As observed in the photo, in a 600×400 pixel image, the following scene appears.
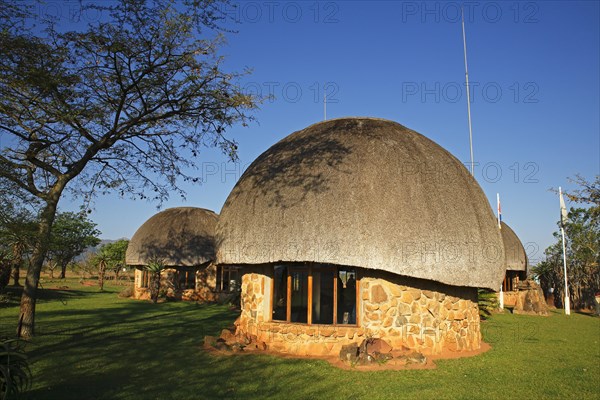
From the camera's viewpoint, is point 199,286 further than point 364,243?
Yes

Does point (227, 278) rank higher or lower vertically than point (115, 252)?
lower

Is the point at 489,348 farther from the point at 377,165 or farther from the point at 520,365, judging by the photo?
the point at 377,165

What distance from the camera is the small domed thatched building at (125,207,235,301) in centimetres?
2781

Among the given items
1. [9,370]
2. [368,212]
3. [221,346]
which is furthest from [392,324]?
[9,370]

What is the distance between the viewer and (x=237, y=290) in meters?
28.1

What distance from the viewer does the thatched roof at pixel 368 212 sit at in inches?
447

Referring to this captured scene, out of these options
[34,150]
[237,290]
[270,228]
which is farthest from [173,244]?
[270,228]

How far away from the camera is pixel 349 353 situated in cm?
1097

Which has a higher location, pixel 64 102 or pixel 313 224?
pixel 64 102

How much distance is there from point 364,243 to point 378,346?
2.50 meters

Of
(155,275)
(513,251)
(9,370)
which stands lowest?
(9,370)

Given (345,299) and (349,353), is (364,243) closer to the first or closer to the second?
(345,299)

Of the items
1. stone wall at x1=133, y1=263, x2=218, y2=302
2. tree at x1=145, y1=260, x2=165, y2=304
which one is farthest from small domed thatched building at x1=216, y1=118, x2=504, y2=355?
stone wall at x1=133, y1=263, x2=218, y2=302

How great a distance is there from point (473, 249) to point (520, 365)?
299 cm
